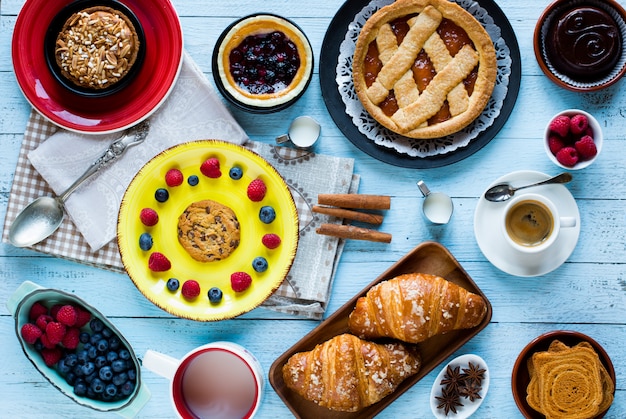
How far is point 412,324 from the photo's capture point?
1961 mm

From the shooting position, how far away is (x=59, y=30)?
206 cm

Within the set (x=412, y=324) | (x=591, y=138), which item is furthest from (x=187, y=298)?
(x=591, y=138)

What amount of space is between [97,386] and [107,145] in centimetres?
76

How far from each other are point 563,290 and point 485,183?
1.45 ft

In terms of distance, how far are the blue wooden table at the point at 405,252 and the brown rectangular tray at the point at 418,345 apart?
0.24 feet

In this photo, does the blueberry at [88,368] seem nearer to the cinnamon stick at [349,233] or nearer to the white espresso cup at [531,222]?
the cinnamon stick at [349,233]

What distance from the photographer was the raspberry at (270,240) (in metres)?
2.02

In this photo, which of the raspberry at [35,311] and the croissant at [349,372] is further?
the raspberry at [35,311]

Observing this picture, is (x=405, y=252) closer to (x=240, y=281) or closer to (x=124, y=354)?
(x=240, y=281)

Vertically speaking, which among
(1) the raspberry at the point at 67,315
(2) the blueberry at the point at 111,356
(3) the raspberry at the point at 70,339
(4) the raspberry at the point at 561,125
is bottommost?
(2) the blueberry at the point at 111,356

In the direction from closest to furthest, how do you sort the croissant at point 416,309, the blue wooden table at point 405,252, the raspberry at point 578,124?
1. the croissant at point 416,309
2. the raspberry at point 578,124
3. the blue wooden table at point 405,252

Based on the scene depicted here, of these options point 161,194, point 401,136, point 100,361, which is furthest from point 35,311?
point 401,136

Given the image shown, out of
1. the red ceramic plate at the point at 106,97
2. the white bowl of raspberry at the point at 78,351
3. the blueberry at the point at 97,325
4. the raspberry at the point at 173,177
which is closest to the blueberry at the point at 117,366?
the white bowl of raspberry at the point at 78,351

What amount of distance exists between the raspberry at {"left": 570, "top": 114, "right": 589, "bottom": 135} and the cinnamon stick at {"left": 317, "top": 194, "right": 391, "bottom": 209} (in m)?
0.61
